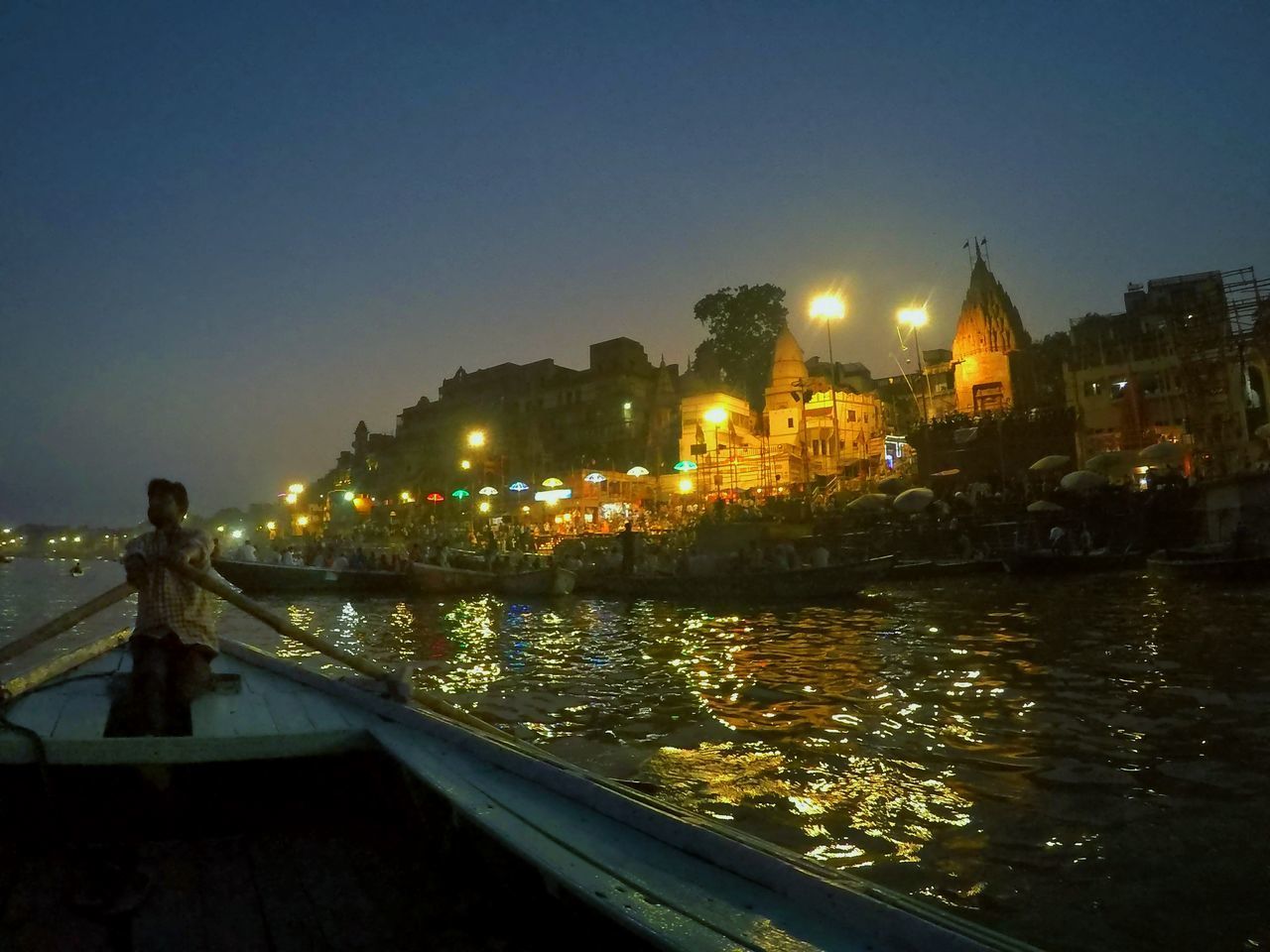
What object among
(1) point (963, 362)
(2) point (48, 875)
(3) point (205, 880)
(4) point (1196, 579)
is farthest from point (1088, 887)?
(1) point (963, 362)

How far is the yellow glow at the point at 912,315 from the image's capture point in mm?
42375

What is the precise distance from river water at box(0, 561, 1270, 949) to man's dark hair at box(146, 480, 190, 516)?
12.5ft

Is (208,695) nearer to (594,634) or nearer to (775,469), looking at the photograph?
(594,634)

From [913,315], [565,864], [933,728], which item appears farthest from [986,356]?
[565,864]

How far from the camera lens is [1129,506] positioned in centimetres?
3033

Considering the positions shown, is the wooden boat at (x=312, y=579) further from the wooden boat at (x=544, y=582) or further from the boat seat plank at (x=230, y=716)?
the boat seat plank at (x=230, y=716)

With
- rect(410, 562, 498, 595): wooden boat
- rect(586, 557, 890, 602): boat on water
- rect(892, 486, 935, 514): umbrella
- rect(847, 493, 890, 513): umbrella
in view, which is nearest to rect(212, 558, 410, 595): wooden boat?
rect(410, 562, 498, 595): wooden boat

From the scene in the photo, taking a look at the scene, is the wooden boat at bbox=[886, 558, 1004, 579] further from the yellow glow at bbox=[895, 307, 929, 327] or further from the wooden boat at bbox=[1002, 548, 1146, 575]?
the yellow glow at bbox=[895, 307, 929, 327]

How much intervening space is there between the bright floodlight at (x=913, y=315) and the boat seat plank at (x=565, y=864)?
43545 millimetres

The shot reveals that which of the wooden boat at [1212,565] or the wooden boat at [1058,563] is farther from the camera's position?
the wooden boat at [1058,563]

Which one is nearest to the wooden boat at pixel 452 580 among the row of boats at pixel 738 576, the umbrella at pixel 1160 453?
the row of boats at pixel 738 576

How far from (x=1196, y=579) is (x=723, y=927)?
917 inches

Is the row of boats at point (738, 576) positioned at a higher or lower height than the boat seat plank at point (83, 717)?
lower

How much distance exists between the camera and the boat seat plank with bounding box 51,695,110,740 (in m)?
3.82
